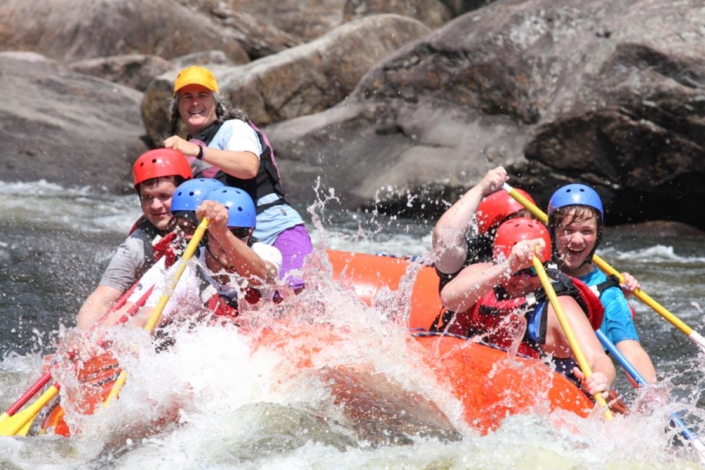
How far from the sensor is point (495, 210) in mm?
5035

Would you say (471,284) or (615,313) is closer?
(471,284)

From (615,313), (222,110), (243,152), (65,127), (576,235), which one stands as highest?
(222,110)

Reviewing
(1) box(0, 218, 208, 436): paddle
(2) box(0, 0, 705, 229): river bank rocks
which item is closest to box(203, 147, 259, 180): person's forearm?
(1) box(0, 218, 208, 436): paddle

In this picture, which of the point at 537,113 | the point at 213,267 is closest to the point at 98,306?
the point at 213,267

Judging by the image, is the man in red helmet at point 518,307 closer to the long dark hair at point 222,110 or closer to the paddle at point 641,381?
the paddle at point 641,381

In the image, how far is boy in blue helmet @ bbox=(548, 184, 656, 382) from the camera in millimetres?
4594

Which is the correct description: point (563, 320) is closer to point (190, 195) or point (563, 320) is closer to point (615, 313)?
point (615, 313)

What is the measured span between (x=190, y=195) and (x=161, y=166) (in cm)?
43

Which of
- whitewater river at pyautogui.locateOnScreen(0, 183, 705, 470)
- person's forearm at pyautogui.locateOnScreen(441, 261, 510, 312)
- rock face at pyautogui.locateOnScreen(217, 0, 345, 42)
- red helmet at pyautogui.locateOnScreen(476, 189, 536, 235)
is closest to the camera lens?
whitewater river at pyautogui.locateOnScreen(0, 183, 705, 470)

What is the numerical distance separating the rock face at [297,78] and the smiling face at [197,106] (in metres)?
7.21

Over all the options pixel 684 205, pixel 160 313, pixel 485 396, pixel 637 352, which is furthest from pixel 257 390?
pixel 684 205

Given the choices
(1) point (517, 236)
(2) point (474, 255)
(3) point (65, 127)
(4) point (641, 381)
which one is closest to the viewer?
(1) point (517, 236)

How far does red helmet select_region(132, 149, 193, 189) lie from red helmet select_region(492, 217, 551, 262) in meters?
1.68

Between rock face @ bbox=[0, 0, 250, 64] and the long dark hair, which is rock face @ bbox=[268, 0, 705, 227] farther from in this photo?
rock face @ bbox=[0, 0, 250, 64]
